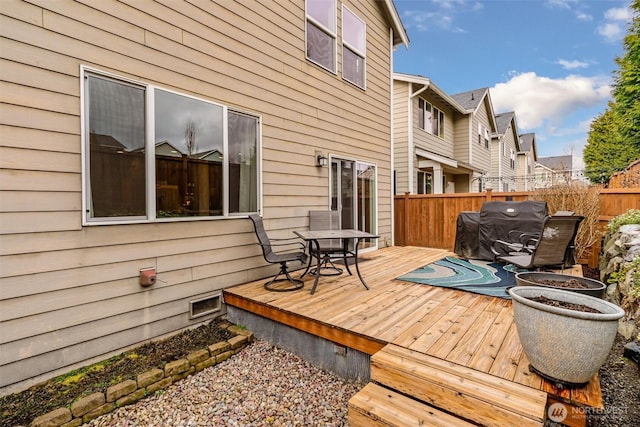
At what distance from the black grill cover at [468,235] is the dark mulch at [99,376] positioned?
183 inches

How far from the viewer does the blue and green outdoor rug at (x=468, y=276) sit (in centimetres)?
407

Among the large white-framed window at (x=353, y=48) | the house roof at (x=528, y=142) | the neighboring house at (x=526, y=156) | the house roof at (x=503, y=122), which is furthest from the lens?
the house roof at (x=528, y=142)

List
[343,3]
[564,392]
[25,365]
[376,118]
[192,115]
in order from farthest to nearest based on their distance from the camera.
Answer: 1. [376,118]
2. [343,3]
3. [192,115]
4. [25,365]
5. [564,392]

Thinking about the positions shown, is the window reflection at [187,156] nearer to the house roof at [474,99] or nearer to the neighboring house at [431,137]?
the neighboring house at [431,137]

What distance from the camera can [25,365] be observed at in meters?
2.51

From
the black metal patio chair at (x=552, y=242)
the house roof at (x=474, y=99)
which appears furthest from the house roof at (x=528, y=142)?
the black metal patio chair at (x=552, y=242)

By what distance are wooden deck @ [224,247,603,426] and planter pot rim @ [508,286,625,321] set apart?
44 centimetres

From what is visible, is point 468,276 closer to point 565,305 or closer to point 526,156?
point 565,305

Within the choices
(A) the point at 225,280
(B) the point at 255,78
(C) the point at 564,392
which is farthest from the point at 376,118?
(C) the point at 564,392

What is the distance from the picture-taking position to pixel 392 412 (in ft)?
6.46

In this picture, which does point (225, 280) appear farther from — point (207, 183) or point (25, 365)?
point (25, 365)

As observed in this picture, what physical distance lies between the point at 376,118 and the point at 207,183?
4.54 m

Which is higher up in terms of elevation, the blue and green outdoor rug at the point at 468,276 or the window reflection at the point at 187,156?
the window reflection at the point at 187,156

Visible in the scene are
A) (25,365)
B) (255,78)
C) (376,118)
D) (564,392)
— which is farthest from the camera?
(376,118)
